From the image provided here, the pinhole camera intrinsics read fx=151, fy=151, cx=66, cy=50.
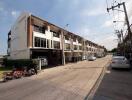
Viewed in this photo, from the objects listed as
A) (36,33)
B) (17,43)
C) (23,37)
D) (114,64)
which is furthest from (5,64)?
(114,64)

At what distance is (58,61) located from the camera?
36.3 m

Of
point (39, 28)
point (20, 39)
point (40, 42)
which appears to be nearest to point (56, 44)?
point (39, 28)

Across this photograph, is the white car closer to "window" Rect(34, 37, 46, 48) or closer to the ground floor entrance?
the ground floor entrance

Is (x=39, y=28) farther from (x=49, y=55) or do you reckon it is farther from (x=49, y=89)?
(x=49, y=89)

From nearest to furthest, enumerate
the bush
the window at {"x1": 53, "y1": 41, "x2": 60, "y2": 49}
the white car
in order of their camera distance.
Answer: the white car
the bush
the window at {"x1": 53, "y1": 41, "x2": 60, "y2": 49}

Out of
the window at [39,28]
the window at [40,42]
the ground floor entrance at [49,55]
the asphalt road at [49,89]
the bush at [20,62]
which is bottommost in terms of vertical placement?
the asphalt road at [49,89]

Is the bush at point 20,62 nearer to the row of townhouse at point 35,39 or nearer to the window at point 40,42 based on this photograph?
the row of townhouse at point 35,39

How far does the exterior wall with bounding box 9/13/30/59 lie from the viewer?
29.4 meters

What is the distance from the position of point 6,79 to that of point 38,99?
9.54m

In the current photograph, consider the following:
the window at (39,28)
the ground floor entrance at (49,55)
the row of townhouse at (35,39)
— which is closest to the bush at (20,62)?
the row of townhouse at (35,39)

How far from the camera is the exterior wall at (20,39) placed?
96.3ft

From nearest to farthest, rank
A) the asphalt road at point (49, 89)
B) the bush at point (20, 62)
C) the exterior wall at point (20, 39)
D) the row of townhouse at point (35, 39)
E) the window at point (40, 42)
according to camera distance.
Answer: the asphalt road at point (49, 89)
the bush at point (20, 62)
the row of townhouse at point (35, 39)
the exterior wall at point (20, 39)
the window at point (40, 42)

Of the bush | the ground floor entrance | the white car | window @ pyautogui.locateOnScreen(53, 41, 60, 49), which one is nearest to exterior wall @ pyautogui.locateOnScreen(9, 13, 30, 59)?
the bush

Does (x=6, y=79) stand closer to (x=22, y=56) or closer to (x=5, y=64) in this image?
(x=22, y=56)
